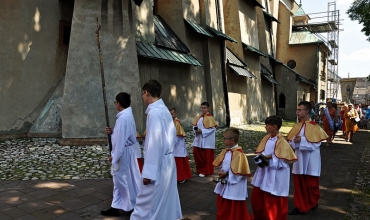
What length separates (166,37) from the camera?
1539 cm

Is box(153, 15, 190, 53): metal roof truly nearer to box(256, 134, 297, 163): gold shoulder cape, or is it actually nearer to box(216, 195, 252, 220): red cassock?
box(256, 134, 297, 163): gold shoulder cape

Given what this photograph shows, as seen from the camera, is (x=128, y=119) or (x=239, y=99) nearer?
(x=128, y=119)

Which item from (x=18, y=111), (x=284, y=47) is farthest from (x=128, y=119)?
(x=284, y=47)

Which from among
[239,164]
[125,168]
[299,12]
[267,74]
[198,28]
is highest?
[299,12]

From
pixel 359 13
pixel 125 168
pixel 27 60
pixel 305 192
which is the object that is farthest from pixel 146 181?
pixel 359 13

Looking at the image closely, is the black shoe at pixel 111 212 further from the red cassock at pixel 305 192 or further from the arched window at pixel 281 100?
Answer: the arched window at pixel 281 100

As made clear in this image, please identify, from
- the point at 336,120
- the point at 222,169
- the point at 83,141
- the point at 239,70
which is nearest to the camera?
the point at 222,169

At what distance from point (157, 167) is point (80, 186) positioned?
3.48 meters

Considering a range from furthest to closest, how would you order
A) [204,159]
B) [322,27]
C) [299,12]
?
[299,12], [322,27], [204,159]

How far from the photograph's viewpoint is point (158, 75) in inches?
563

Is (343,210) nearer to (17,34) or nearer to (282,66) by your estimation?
(17,34)

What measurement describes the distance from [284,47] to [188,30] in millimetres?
24923

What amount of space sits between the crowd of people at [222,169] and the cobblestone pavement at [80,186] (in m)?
0.56

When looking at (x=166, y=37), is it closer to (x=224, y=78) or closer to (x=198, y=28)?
(x=198, y=28)
